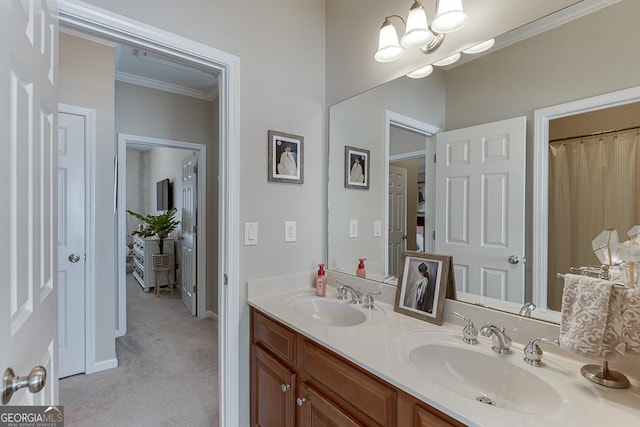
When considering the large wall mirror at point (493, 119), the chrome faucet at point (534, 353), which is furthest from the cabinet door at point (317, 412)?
the large wall mirror at point (493, 119)

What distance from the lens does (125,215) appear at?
11.5 ft

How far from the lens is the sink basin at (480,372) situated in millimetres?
900

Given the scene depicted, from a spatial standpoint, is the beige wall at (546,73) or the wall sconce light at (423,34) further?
the wall sconce light at (423,34)

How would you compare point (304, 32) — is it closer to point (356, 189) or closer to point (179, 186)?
point (356, 189)

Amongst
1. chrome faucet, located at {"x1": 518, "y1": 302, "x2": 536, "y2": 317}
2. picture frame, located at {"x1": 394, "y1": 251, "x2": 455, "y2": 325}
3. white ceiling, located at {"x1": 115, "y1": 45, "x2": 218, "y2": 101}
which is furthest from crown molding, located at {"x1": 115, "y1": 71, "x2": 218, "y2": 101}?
chrome faucet, located at {"x1": 518, "y1": 302, "x2": 536, "y2": 317}

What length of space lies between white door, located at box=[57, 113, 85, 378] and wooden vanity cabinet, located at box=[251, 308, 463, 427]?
5.71ft

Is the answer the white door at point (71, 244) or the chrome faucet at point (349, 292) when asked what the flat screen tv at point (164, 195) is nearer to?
the white door at point (71, 244)

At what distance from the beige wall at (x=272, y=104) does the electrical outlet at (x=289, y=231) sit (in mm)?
30

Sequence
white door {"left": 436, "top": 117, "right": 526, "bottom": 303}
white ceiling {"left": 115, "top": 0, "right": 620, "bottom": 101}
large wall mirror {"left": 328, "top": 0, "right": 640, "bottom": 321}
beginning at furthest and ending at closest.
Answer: white ceiling {"left": 115, "top": 0, "right": 620, "bottom": 101}, white door {"left": 436, "top": 117, "right": 526, "bottom": 303}, large wall mirror {"left": 328, "top": 0, "right": 640, "bottom": 321}

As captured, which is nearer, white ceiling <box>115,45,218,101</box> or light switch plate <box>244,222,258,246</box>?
light switch plate <box>244,222,258,246</box>

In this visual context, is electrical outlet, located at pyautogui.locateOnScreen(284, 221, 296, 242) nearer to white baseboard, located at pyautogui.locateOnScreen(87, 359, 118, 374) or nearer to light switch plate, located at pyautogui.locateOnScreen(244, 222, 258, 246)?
light switch plate, located at pyautogui.locateOnScreen(244, 222, 258, 246)

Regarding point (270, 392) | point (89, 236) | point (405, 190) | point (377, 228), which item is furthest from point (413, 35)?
point (89, 236)

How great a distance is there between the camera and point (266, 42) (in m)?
1.75

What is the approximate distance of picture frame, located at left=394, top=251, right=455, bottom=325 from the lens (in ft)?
4.30
